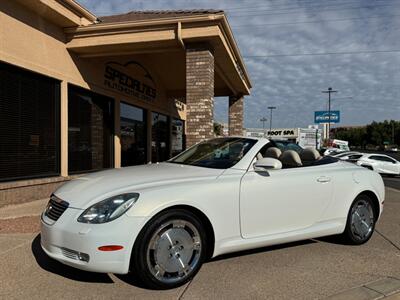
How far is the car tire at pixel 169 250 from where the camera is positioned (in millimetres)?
3838

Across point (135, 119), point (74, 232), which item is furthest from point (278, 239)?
point (135, 119)

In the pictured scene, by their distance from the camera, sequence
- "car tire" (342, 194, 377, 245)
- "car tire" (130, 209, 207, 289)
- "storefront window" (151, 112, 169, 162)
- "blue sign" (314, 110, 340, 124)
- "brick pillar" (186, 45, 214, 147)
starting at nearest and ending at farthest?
"car tire" (130, 209, 207, 289) < "car tire" (342, 194, 377, 245) < "brick pillar" (186, 45, 214, 147) < "storefront window" (151, 112, 169, 162) < "blue sign" (314, 110, 340, 124)

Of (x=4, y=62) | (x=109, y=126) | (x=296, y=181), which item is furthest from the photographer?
(x=109, y=126)

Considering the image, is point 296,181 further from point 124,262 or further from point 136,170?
point 124,262

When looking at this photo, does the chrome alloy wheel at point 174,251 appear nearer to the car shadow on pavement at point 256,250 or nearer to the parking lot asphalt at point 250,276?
the parking lot asphalt at point 250,276

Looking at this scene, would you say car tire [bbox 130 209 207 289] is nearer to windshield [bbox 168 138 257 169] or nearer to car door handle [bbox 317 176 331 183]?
windshield [bbox 168 138 257 169]

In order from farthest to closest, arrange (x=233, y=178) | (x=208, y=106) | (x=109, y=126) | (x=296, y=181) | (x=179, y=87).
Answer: (x=179, y=87) < (x=109, y=126) < (x=208, y=106) < (x=296, y=181) < (x=233, y=178)

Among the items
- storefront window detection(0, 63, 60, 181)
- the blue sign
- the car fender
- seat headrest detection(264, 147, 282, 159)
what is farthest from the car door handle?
the blue sign

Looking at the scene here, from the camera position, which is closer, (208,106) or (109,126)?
(208,106)

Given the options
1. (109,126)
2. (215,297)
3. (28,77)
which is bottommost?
(215,297)

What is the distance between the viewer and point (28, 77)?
921cm

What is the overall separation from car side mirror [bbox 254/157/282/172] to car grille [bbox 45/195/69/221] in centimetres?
204

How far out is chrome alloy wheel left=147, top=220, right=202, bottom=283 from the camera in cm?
392

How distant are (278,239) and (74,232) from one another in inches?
89.0
